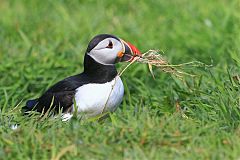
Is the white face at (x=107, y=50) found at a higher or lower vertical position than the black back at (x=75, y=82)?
higher

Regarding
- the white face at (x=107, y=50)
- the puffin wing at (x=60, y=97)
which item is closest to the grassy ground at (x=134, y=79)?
the puffin wing at (x=60, y=97)

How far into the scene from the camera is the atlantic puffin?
5289 mm

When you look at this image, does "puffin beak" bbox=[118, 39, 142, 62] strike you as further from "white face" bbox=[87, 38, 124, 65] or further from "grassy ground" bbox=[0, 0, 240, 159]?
"grassy ground" bbox=[0, 0, 240, 159]

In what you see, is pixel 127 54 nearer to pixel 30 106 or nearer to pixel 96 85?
pixel 96 85

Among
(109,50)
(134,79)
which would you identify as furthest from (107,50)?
(134,79)

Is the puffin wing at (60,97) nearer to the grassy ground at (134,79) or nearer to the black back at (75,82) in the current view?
the black back at (75,82)

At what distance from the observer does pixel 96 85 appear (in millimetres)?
5371

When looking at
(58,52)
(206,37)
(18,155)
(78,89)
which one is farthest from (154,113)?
(206,37)

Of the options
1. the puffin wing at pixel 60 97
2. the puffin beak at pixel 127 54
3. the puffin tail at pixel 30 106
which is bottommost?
the puffin tail at pixel 30 106

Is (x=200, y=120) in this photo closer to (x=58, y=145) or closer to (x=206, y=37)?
(x=58, y=145)

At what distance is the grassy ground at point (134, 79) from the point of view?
4453 mm

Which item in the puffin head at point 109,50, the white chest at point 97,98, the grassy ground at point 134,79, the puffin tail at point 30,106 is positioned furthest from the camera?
the puffin tail at point 30,106

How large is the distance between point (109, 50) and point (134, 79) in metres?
1.35

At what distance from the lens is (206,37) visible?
8.02 meters
